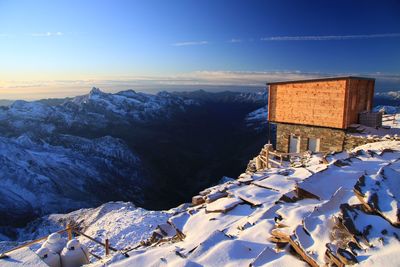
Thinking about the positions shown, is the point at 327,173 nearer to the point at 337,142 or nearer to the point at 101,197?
the point at 337,142

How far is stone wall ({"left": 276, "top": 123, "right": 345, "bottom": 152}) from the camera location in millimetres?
21609

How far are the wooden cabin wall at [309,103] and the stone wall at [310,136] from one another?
0.40 metres

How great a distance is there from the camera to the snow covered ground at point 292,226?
18.3 feet

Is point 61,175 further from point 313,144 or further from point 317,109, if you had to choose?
point 317,109

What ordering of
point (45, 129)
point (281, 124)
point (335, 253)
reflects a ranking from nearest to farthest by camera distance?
point (335, 253) → point (281, 124) → point (45, 129)

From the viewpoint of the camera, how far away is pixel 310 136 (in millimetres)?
23016

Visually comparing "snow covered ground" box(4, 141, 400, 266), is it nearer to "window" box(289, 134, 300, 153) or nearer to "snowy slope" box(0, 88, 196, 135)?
"window" box(289, 134, 300, 153)

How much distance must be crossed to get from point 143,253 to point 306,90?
19662mm

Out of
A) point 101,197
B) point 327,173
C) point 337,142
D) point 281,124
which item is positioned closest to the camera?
point 327,173

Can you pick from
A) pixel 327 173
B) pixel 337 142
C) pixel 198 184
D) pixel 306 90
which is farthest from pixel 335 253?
pixel 198 184

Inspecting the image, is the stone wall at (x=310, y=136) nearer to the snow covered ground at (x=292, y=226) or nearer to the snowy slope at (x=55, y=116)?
the snow covered ground at (x=292, y=226)

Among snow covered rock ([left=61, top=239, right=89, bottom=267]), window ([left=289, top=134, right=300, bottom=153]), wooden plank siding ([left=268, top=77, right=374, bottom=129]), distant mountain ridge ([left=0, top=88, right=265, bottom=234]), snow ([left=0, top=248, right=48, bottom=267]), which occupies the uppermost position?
wooden plank siding ([left=268, top=77, right=374, bottom=129])

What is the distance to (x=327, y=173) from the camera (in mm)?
10328

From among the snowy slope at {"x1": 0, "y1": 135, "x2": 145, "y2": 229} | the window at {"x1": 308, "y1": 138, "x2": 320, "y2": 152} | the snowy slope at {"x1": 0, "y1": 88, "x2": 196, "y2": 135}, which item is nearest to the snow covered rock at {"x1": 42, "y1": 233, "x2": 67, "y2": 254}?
the window at {"x1": 308, "y1": 138, "x2": 320, "y2": 152}
